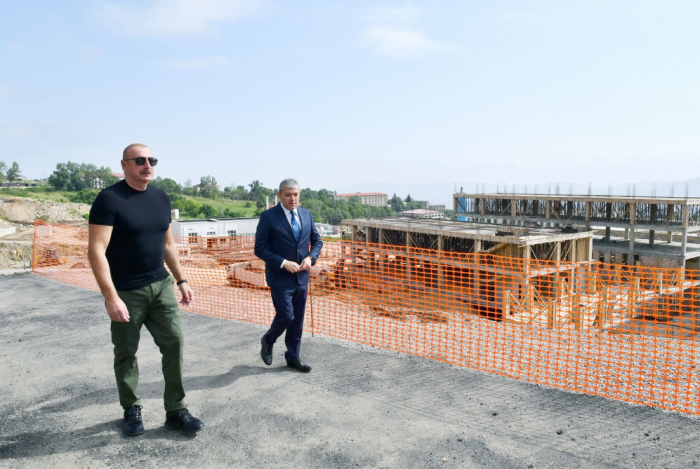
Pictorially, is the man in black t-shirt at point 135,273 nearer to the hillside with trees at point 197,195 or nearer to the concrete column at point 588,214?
the concrete column at point 588,214

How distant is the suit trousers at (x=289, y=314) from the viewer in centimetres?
472

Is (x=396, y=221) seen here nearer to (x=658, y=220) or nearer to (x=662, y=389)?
(x=658, y=220)

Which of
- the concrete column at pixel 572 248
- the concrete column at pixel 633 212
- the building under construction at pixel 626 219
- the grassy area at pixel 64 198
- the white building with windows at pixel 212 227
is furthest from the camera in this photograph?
the grassy area at pixel 64 198

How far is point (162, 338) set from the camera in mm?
3611

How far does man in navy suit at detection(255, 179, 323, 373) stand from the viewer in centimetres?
470

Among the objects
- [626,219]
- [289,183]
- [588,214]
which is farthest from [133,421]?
[588,214]

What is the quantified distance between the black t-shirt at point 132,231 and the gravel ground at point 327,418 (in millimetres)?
1272

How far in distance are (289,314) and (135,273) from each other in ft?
5.55

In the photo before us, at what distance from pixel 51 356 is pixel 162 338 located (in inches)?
114

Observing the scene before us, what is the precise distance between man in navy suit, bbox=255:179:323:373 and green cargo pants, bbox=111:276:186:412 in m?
1.20

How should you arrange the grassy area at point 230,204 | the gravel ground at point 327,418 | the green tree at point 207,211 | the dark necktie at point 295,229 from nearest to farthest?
the gravel ground at point 327,418
the dark necktie at point 295,229
the green tree at point 207,211
the grassy area at point 230,204

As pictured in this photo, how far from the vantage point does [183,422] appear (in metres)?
3.69

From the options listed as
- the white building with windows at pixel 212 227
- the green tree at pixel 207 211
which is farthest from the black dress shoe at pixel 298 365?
the green tree at pixel 207 211

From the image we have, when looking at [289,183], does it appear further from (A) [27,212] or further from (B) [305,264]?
(A) [27,212]
